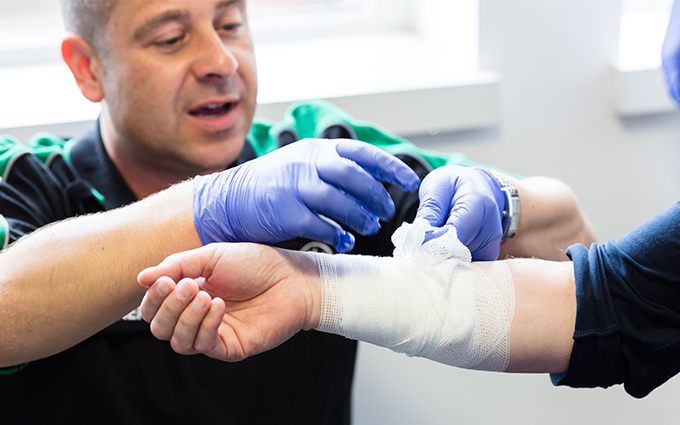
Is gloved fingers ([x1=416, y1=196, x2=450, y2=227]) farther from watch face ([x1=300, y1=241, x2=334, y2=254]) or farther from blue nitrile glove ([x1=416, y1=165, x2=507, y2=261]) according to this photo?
watch face ([x1=300, y1=241, x2=334, y2=254])

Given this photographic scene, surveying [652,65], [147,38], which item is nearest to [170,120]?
[147,38]

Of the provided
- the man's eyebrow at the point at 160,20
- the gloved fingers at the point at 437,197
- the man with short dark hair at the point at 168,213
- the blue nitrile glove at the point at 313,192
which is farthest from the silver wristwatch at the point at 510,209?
the man's eyebrow at the point at 160,20

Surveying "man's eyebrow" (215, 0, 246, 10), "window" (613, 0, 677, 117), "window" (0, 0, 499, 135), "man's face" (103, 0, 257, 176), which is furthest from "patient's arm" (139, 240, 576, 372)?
"window" (613, 0, 677, 117)

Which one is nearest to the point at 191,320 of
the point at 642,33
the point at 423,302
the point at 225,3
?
the point at 423,302

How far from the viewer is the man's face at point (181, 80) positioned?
1028mm

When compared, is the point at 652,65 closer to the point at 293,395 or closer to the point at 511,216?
the point at 511,216

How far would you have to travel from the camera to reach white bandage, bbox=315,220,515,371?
722mm

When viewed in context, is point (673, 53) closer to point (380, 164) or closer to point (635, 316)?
point (635, 316)

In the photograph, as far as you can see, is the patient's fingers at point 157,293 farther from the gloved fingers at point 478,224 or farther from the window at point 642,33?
the window at point 642,33

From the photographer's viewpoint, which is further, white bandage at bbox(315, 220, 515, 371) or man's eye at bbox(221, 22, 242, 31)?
man's eye at bbox(221, 22, 242, 31)

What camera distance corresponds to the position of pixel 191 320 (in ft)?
2.05

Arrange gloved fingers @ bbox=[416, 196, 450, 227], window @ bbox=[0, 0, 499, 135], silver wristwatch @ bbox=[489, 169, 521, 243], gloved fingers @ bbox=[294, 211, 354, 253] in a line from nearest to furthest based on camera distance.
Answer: gloved fingers @ bbox=[294, 211, 354, 253] < gloved fingers @ bbox=[416, 196, 450, 227] < silver wristwatch @ bbox=[489, 169, 521, 243] < window @ bbox=[0, 0, 499, 135]

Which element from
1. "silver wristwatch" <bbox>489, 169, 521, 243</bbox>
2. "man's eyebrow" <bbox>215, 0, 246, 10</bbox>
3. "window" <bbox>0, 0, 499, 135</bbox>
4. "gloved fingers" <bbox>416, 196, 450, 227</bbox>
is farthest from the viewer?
"window" <bbox>0, 0, 499, 135</bbox>

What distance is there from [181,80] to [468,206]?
560 mm
